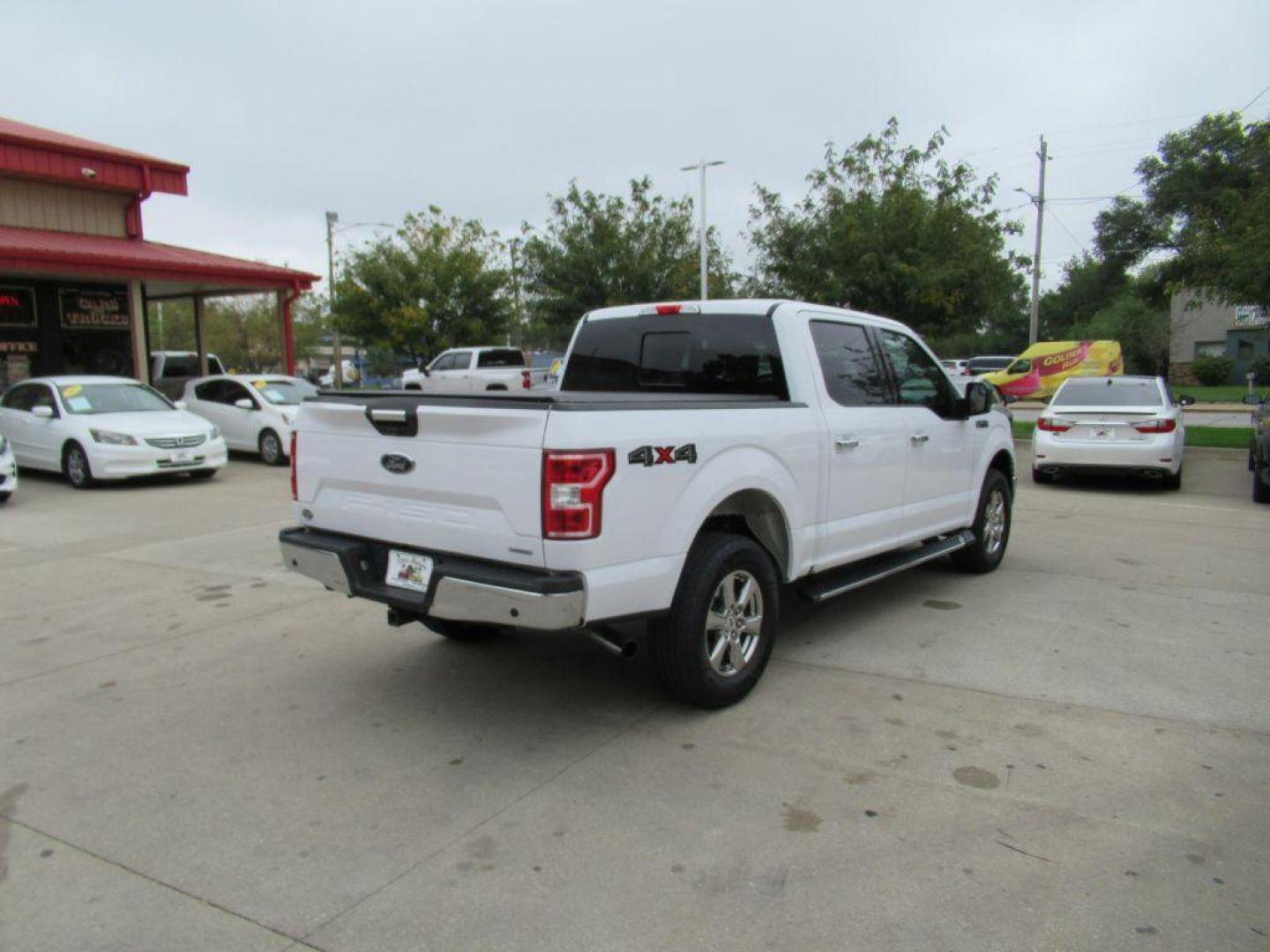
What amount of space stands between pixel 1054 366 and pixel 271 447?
83.9ft

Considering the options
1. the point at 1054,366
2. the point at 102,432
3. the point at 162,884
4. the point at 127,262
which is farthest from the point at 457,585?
the point at 1054,366

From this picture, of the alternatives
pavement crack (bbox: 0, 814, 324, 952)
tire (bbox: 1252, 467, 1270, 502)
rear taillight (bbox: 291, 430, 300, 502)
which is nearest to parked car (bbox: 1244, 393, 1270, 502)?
tire (bbox: 1252, 467, 1270, 502)

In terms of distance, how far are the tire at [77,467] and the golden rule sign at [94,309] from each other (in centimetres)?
698

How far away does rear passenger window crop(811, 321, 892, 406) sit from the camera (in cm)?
529

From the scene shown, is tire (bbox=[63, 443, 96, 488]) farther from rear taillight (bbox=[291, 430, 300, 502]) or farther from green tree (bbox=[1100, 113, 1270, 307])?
green tree (bbox=[1100, 113, 1270, 307])

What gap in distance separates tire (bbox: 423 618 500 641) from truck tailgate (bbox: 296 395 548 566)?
1.08 meters

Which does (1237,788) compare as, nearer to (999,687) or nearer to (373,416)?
(999,687)

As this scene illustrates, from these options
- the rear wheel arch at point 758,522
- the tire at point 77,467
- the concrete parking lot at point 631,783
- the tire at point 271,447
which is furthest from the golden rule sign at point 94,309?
the rear wheel arch at point 758,522

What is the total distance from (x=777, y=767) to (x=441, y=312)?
97.0 feet

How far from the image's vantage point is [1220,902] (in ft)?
9.43

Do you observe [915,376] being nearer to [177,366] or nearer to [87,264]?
[87,264]

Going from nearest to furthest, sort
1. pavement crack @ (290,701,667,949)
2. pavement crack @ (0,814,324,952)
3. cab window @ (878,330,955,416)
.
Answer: pavement crack @ (0,814,324,952)
pavement crack @ (290,701,667,949)
cab window @ (878,330,955,416)

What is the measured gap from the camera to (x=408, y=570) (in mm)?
4117

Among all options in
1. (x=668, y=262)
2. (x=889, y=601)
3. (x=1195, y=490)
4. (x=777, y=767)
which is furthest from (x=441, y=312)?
(x=777, y=767)
